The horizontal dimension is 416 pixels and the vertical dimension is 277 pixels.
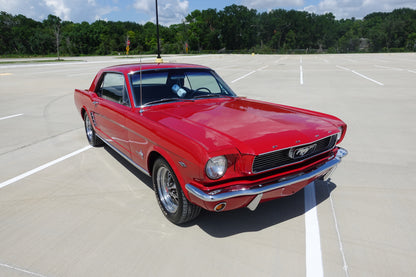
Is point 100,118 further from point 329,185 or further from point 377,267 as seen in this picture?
point 377,267

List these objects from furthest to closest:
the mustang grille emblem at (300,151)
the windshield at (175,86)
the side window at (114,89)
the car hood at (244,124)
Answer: the side window at (114,89), the windshield at (175,86), the mustang grille emblem at (300,151), the car hood at (244,124)

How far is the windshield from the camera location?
3.64m

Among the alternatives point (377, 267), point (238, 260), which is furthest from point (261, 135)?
point (377, 267)

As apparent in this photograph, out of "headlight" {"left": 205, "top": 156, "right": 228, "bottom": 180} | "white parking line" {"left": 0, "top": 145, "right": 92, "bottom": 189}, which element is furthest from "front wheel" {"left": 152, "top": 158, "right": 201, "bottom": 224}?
"white parking line" {"left": 0, "top": 145, "right": 92, "bottom": 189}

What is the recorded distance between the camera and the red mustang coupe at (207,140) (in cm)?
243

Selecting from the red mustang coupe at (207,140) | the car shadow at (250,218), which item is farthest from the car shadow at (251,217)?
the red mustang coupe at (207,140)

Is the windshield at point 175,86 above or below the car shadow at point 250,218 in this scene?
above

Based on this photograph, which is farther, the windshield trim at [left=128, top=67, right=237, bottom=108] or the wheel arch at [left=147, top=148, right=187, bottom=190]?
the windshield trim at [left=128, top=67, right=237, bottom=108]

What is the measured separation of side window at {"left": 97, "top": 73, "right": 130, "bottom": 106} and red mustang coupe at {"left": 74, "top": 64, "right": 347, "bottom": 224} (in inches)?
1.0

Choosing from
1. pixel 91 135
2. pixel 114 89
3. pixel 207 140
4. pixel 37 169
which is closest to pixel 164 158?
Answer: pixel 207 140

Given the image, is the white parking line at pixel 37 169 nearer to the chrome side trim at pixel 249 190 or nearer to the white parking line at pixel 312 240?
the chrome side trim at pixel 249 190

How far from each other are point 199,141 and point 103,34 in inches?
3957

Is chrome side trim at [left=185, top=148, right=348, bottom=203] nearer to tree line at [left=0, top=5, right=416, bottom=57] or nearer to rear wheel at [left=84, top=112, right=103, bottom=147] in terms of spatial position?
rear wheel at [left=84, top=112, right=103, bottom=147]

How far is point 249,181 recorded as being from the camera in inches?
99.6
